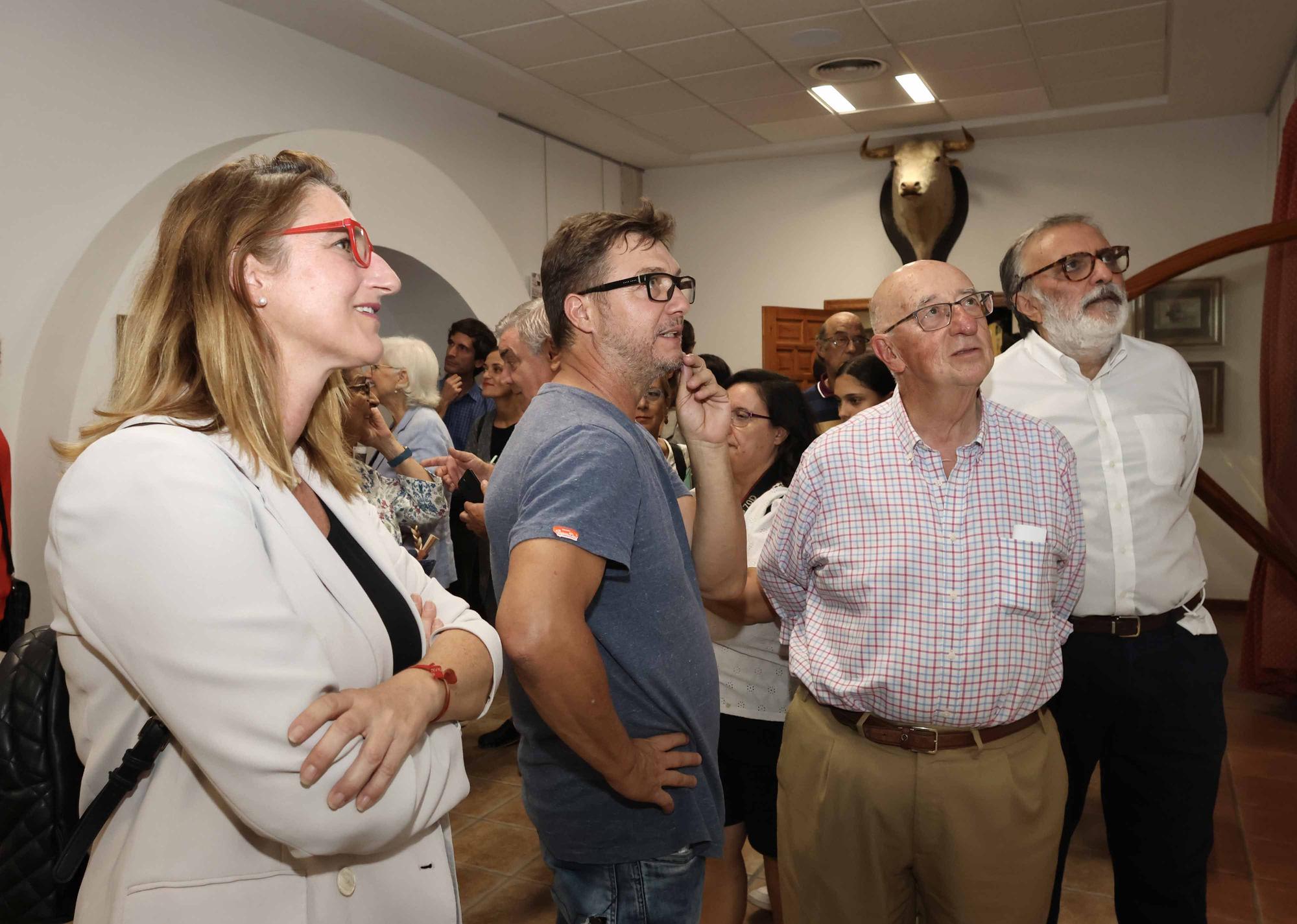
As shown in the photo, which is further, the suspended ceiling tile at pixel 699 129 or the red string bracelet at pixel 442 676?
the suspended ceiling tile at pixel 699 129

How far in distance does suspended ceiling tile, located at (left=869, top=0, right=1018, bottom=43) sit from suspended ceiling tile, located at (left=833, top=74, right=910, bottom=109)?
0.82 meters

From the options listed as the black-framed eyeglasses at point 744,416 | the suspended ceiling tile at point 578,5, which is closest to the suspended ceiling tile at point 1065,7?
the suspended ceiling tile at point 578,5

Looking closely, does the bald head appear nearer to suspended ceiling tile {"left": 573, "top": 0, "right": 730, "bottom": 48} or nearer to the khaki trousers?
the khaki trousers

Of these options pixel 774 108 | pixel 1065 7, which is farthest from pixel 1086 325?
pixel 774 108

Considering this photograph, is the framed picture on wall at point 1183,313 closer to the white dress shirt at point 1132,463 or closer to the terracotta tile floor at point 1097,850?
the terracotta tile floor at point 1097,850

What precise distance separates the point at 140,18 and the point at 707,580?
4300 millimetres

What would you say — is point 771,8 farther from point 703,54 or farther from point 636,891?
point 636,891

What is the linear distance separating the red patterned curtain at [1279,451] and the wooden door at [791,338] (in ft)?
12.3

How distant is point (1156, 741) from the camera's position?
2.19 metres

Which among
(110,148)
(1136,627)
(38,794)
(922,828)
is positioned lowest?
(922,828)

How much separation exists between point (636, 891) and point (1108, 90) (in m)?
6.95

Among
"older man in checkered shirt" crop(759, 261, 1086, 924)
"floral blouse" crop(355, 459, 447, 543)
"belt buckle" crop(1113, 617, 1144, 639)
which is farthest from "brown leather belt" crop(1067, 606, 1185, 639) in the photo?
"floral blouse" crop(355, 459, 447, 543)

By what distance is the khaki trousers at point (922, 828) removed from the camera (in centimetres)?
185

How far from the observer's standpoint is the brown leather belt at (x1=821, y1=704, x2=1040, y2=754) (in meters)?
1.86
